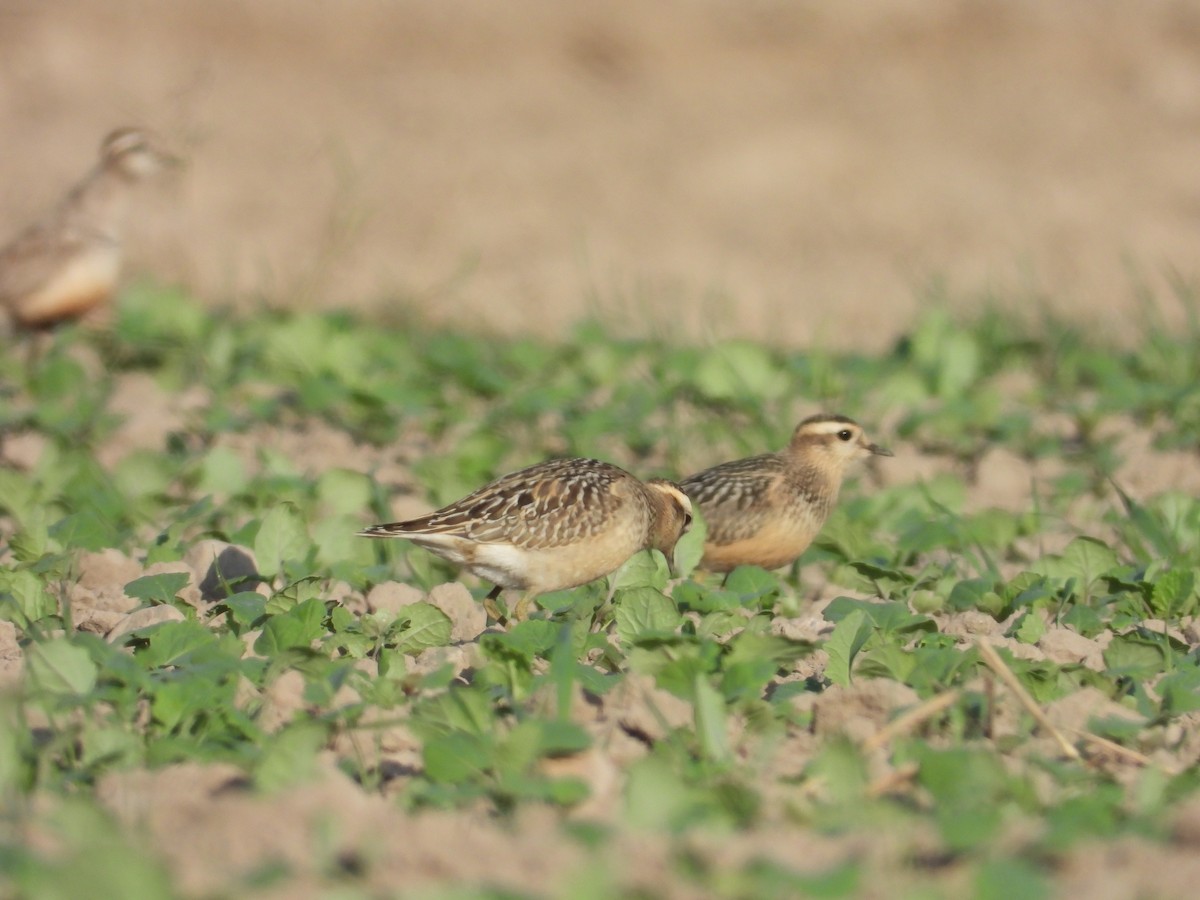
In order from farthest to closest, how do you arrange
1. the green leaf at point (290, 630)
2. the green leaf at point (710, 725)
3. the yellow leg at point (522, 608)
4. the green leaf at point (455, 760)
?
the yellow leg at point (522, 608) < the green leaf at point (290, 630) < the green leaf at point (710, 725) < the green leaf at point (455, 760)

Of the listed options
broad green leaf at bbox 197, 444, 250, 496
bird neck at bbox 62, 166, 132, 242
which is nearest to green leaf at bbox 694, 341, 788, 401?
broad green leaf at bbox 197, 444, 250, 496

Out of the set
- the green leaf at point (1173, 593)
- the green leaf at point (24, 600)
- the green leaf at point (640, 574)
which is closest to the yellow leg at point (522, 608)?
the green leaf at point (640, 574)

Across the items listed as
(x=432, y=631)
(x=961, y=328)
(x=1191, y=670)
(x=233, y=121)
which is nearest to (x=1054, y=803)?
(x=1191, y=670)

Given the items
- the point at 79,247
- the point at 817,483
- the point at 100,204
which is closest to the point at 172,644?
the point at 817,483

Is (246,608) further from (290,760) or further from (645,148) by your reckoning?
(645,148)

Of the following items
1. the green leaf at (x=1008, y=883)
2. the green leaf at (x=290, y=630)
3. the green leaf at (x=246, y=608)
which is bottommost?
the green leaf at (x=246, y=608)

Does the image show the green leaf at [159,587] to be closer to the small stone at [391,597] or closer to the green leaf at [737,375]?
the small stone at [391,597]

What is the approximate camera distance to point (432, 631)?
16.7ft

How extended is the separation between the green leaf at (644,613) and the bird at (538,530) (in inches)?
38.1

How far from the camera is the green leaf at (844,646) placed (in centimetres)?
462

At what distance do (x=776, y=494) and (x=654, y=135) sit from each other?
41.0 ft

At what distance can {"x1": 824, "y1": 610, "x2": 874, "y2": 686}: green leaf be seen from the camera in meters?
4.62

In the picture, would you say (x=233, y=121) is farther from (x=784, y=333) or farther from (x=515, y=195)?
(x=784, y=333)

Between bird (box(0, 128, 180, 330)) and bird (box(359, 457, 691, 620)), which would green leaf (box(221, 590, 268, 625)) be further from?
bird (box(0, 128, 180, 330))
